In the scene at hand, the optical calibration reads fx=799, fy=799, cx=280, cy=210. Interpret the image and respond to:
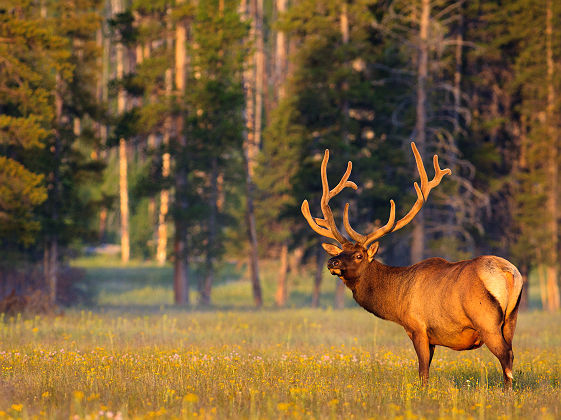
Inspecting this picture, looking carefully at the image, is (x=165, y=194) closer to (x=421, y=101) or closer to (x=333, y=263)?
(x=421, y=101)

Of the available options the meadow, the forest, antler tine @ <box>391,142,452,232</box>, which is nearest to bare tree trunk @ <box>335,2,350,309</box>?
the forest

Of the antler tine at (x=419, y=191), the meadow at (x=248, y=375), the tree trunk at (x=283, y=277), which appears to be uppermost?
the antler tine at (x=419, y=191)

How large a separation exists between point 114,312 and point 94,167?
5690 mm

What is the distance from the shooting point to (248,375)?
996cm

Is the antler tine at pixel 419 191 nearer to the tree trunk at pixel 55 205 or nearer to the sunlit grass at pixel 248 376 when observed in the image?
the sunlit grass at pixel 248 376

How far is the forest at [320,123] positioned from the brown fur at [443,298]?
14306 millimetres

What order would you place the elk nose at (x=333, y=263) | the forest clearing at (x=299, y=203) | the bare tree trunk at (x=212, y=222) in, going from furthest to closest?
the bare tree trunk at (x=212, y=222), the elk nose at (x=333, y=263), the forest clearing at (x=299, y=203)

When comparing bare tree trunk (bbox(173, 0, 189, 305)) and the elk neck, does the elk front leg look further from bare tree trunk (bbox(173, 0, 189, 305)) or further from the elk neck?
bare tree trunk (bbox(173, 0, 189, 305))

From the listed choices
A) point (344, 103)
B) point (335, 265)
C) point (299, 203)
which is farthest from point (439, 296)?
point (344, 103)

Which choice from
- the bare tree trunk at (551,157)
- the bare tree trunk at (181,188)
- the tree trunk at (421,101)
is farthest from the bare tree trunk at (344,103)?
the bare tree trunk at (551,157)

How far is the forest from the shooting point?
25.1 m

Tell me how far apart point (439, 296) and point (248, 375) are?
2.56 metres

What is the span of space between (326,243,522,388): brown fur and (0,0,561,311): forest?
1431 cm

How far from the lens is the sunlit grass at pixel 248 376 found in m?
7.55
